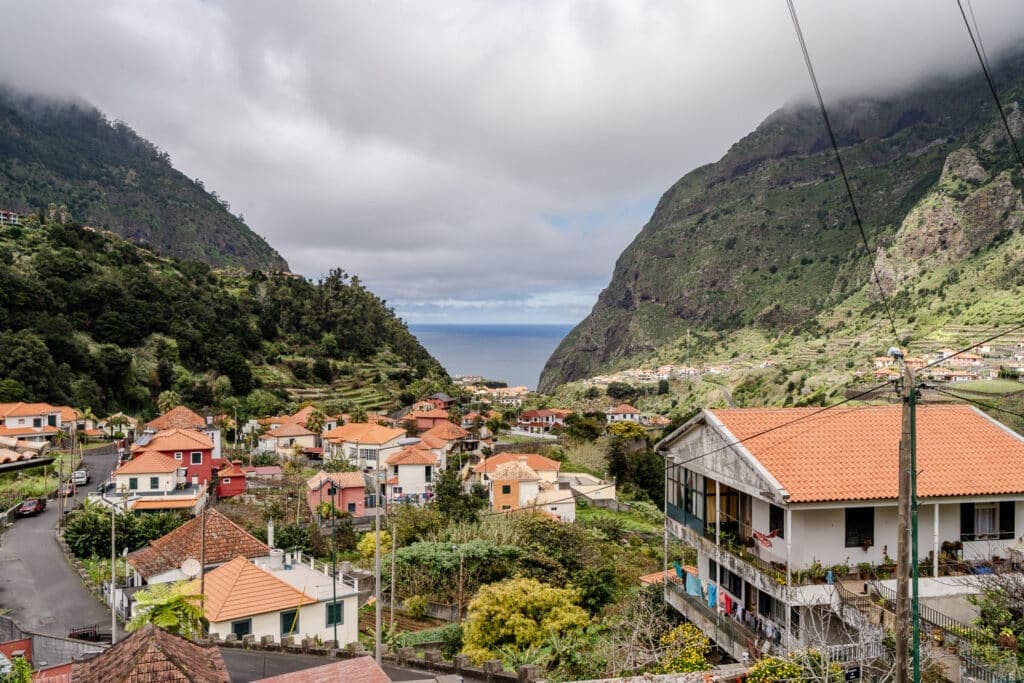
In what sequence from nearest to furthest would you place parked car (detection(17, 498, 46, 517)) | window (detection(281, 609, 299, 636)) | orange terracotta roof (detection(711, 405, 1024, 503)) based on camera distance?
orange terracotta roof (detection(711, 405, 1024, 503)) < window (detection(281, 609, 299, 636)) < parked car (detection(17, 498, 46, 517))

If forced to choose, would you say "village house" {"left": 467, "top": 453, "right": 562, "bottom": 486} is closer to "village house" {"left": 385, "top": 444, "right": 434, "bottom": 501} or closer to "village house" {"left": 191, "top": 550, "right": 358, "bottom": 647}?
"village house" {"left": 385, "top": 444, "right": 434, "bottom": 501}

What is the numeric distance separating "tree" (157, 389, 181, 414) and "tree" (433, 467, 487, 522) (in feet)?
120

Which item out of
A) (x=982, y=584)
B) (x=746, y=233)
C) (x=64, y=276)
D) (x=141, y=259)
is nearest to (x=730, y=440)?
(x=982, y=584)

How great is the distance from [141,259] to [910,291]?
100 metres

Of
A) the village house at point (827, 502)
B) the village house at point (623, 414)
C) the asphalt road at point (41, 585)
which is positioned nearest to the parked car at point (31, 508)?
the asphalt road at point (41, 585)

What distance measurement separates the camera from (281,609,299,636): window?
61.2ft

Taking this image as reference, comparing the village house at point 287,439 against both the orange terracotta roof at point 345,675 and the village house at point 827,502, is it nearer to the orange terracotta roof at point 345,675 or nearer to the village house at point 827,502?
the village house at point 827,502

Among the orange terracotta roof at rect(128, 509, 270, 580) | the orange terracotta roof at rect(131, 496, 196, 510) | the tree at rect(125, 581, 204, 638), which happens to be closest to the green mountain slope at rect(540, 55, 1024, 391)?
the orange terracotta roof at rect(131, 496, 196, 510)

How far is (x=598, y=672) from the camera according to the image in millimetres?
15125

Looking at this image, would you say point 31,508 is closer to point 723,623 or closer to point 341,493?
point 341,493

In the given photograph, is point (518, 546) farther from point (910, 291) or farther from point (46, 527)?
point (910, 291)

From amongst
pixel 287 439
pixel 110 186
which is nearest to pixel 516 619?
pixel 287 439

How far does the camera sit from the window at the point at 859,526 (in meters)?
14.0

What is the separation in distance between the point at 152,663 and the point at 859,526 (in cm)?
1264
